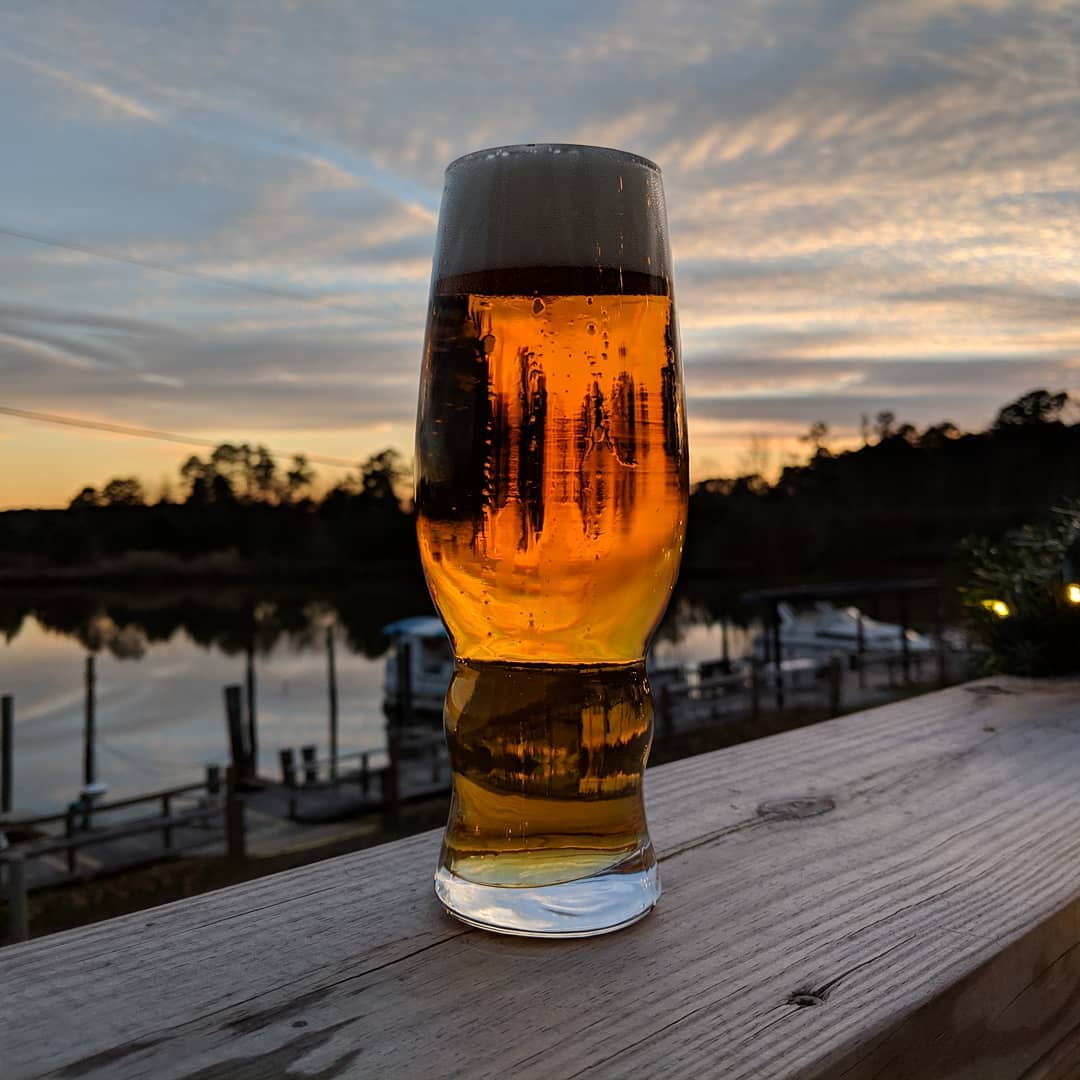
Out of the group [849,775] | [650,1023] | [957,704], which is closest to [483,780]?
[650,1023]

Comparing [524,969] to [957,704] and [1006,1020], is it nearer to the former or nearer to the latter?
[1006,1020]

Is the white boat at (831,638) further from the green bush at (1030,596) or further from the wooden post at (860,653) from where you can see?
the green bush at (1030,596)

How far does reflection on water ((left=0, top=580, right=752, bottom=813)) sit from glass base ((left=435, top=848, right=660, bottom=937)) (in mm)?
28275

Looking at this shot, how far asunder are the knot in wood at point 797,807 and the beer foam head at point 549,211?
1.52 feet

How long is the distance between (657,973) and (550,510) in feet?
0.91

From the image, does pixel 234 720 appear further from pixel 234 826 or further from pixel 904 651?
pixel 904 651

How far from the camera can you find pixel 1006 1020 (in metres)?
0.56

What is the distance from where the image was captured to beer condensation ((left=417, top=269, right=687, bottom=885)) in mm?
629

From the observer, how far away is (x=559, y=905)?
625mm

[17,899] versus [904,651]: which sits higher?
[904,651]

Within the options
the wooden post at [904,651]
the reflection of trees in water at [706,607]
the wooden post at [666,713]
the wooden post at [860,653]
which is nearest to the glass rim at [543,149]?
the wooden post at [666,713]

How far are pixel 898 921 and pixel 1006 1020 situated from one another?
0.25 feet

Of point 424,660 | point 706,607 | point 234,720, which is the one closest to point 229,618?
point 706,607

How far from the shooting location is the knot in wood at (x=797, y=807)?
846mm
